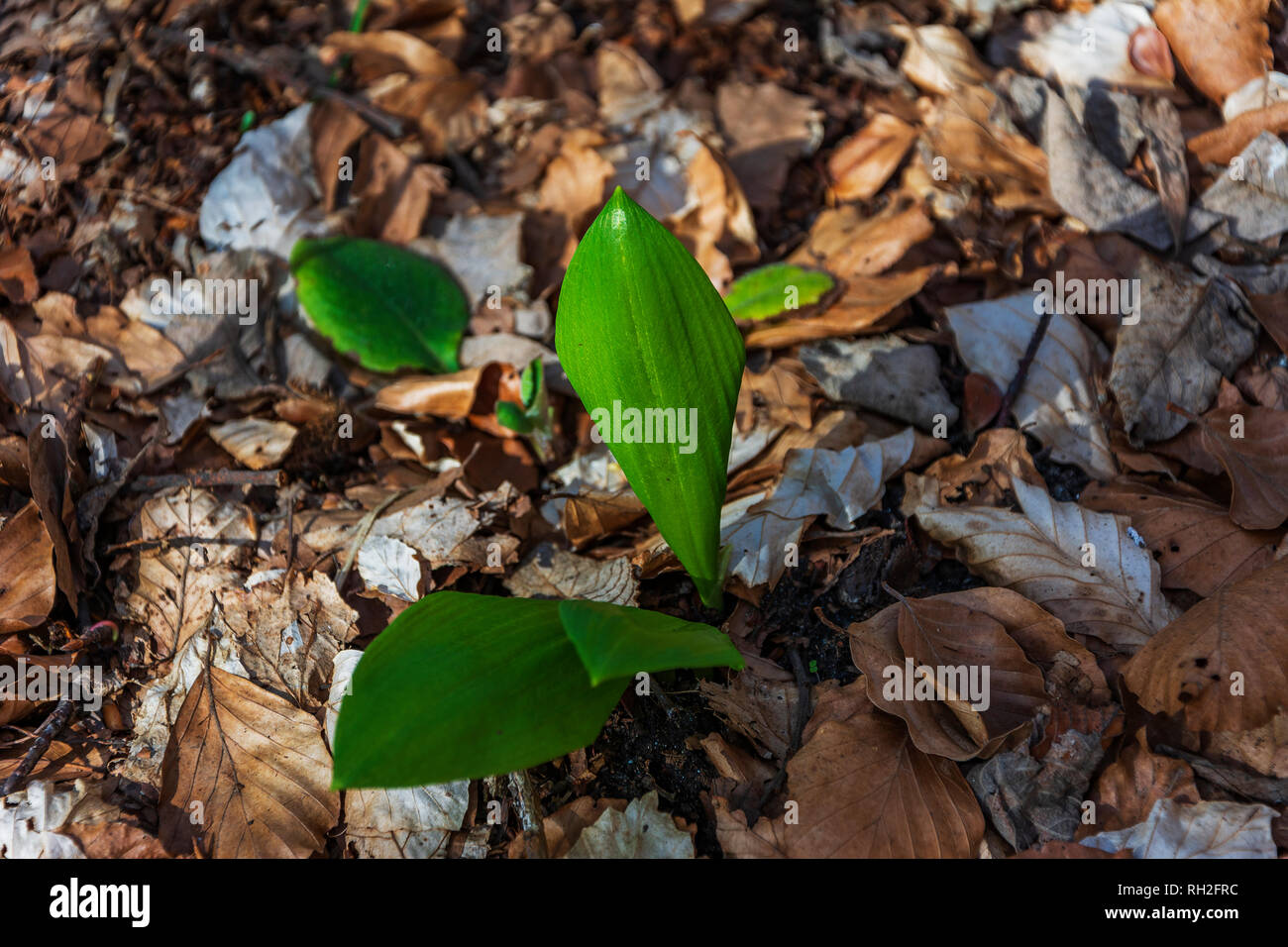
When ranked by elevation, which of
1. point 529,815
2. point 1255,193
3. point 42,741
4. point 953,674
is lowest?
point 42,741

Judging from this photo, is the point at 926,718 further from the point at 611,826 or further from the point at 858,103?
the point at 858,103

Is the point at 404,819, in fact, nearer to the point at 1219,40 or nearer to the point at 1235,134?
the point at 1235,134

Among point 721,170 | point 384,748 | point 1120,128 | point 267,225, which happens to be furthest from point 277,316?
point 1120,128

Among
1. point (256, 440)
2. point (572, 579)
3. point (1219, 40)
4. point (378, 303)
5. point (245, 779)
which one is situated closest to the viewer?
point (245, 779)

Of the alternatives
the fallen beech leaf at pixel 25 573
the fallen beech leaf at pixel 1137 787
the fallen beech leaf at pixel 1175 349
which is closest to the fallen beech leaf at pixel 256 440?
the fallen beech leaf at pixel 25 573

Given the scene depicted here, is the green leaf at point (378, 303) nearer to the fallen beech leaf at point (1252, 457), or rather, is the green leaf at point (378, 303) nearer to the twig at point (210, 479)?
the twig at point (210, 479)

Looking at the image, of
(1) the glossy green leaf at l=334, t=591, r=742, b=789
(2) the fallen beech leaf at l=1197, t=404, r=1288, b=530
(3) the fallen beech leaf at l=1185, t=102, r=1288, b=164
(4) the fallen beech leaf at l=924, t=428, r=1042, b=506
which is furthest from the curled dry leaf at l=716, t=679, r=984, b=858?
(3) the fallen beech leaf at l=1185, t=102, r=1288, b=164

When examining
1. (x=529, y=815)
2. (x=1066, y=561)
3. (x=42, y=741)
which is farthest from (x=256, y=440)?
(x=1066, y=561)
